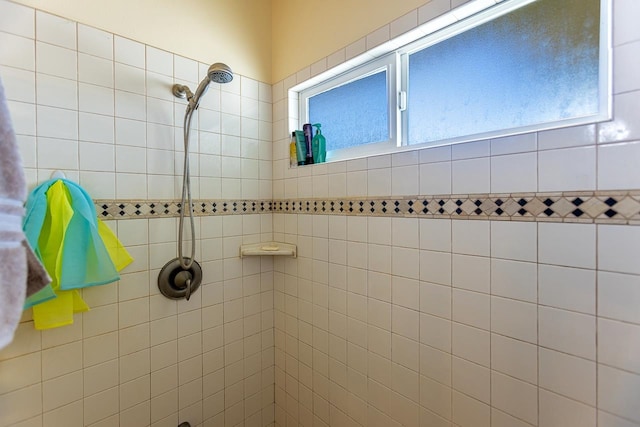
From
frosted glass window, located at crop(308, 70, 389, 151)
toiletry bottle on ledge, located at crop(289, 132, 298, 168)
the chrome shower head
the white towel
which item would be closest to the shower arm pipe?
the chrome shower head

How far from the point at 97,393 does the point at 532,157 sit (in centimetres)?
186

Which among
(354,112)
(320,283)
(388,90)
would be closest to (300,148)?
(354,112)

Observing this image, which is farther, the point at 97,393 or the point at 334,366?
the point at 334,366

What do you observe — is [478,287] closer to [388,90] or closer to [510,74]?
[510,74]

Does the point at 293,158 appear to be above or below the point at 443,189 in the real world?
above

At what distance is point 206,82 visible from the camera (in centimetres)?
125

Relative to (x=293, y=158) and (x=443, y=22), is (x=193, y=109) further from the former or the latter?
(x=443, y=22)

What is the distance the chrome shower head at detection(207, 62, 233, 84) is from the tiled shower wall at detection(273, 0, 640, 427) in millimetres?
528

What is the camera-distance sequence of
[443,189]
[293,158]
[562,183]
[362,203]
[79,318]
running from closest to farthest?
1. [562,183]
2. [443,189]
3. [79,318]
4. [362,203]
5. [293,158]

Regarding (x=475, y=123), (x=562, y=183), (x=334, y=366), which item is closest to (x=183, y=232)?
(x=334, y=366)

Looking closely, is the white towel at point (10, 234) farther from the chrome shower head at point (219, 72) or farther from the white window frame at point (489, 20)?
the white window frame at point (489, 20)

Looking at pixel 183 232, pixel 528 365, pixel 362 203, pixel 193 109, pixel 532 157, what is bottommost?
pixel 528 365

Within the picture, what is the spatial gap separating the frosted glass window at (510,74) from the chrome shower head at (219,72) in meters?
0.79

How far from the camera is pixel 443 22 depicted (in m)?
1.07
